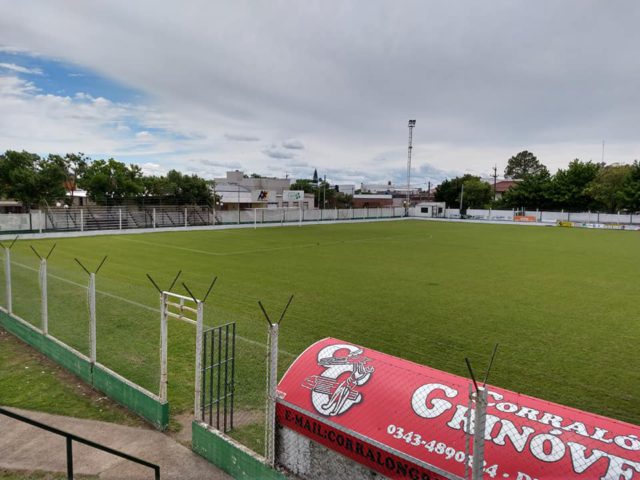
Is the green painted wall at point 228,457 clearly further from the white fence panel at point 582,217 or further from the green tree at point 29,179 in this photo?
the white fence panel at point 582,217

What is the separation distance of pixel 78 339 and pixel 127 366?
5.80 ft

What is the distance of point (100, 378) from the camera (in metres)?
6.70

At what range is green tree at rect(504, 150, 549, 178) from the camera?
122m

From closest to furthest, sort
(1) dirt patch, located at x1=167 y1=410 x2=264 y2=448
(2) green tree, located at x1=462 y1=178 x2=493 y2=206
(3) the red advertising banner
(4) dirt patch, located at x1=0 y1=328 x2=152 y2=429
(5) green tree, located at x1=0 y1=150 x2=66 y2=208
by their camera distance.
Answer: (3) the red advertising banner, (1) dirt patch, located at x1=167 y1=410 x2=264 y2=448, (4) dirt patch, located at x1=0 y1=328 x2=152 y2=429, (5) green tree, located at x1=0 y1=150 x2=66 y2=208, (2) green tree, located at x1=462 y1=178 x2=493 y2=206

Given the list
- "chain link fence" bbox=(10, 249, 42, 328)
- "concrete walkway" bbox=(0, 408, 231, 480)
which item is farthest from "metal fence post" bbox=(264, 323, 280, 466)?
"chain link fence" bbox=(10, 249, 42, 328)

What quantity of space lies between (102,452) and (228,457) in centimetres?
153

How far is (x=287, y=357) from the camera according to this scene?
7.93 meters

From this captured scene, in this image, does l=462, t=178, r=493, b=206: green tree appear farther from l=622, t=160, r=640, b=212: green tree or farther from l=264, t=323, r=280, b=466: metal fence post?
l=264, t=323, r=280, b=466: metal fence post

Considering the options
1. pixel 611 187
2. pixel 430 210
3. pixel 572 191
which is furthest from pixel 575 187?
pixel 430 210

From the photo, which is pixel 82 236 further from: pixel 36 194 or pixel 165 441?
pixel 165 441

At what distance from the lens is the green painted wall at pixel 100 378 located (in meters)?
5.77

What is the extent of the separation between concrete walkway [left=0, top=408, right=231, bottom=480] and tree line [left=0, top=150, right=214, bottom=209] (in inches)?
1622

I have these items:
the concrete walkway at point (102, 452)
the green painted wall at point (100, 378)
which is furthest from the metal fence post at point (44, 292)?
the concrete walkway at point (102, 452)

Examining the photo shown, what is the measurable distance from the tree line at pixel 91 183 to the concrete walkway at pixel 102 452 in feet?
135
